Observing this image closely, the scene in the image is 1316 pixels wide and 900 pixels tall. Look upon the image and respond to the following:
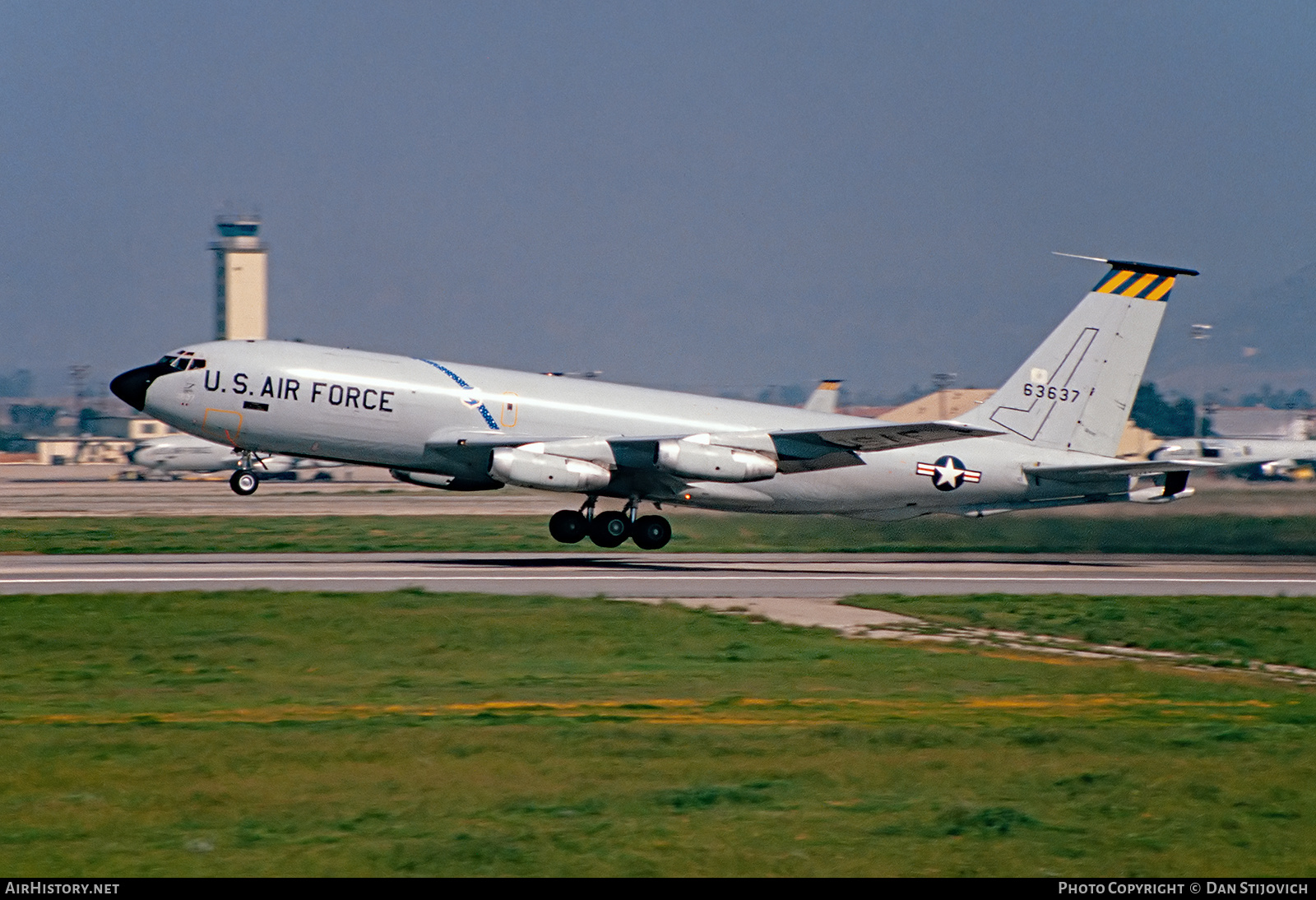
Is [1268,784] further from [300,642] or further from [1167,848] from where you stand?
[300,642]

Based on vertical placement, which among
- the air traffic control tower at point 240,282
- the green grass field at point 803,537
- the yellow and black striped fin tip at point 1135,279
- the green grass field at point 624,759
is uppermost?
the air traffic control tower at point 240,282

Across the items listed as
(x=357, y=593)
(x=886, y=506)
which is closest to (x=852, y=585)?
(x=886, y=506)

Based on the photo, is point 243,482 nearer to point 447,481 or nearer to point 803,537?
point 447,481

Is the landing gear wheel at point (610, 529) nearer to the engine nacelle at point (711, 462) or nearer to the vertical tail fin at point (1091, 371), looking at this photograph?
the engine nacelle at point (711, 462)

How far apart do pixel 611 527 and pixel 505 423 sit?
3.87m

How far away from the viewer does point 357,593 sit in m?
23.8

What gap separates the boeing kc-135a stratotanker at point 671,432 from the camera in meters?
30.7

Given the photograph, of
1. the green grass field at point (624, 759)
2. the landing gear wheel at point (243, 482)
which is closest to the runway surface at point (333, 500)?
the landing gear wheel at point (243, 482)

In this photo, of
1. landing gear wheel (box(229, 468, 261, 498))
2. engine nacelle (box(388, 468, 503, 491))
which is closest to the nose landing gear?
landing gear wheel (box(229, 468, 261, 498))

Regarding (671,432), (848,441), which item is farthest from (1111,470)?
(671,432)

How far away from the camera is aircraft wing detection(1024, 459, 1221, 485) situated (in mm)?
31750

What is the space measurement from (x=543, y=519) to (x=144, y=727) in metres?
34.4

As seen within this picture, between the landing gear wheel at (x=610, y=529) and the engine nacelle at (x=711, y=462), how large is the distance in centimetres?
278
